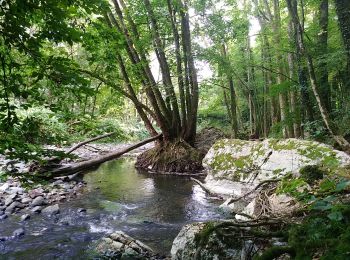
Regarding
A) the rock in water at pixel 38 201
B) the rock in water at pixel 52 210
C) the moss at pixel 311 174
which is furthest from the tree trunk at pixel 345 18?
the rock in water at pixel 38 201

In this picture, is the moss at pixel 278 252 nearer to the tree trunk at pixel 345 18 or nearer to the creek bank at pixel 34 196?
the creek bank at pixel 34 196

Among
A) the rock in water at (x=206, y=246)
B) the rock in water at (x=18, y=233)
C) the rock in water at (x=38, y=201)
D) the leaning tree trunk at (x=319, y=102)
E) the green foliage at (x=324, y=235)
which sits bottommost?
the rock in water at (x=18, y=233)

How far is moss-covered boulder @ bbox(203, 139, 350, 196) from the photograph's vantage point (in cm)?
657

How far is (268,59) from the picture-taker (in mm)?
Result: 12992

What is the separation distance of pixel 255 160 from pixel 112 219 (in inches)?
148

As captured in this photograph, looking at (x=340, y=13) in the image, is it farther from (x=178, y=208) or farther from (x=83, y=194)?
(x=83, y=194)

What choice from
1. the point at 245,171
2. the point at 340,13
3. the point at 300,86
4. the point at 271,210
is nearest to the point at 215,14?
the point at 300,86

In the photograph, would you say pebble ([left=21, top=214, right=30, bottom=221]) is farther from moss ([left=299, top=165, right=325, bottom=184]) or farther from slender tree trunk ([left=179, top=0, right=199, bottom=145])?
slender tree trunk ([left=179, top=0, right=199, bottom=145])

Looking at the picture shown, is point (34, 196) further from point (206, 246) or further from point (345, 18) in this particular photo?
point (345, 18)

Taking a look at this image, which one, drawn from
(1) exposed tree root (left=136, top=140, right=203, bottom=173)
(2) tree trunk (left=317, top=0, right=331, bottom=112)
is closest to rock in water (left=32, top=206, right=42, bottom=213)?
(1) exposed tree root (left=136, top=140, right=203, bottom=173)

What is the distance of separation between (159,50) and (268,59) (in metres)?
4.89

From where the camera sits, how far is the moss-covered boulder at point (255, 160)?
6.57m

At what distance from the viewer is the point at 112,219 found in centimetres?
584

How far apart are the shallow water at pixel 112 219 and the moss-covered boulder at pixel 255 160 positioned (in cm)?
70
